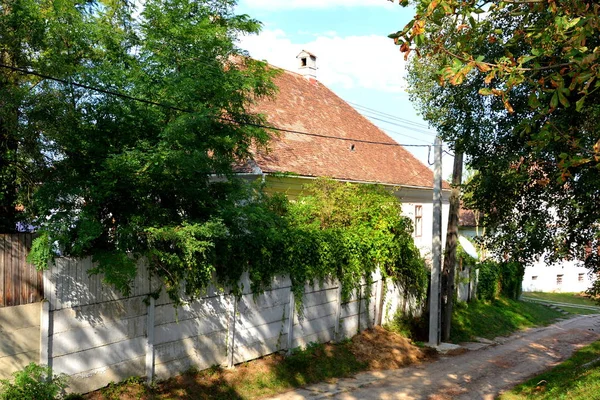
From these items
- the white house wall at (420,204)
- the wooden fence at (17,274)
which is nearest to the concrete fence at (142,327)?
the wooden fence at (17,274)

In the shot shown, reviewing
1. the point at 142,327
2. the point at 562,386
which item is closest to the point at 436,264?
the point at 562,386

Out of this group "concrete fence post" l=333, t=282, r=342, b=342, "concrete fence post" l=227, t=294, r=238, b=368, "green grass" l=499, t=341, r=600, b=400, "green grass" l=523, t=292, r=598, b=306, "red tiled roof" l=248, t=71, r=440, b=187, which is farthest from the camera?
"green grass" l=523, t=292, r=598, b=306

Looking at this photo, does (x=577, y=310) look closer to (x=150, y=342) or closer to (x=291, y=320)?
(x=291, y=320)

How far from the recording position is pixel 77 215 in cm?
858

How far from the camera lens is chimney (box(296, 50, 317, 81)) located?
27.5 metres

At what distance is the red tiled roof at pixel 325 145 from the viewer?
19.6m

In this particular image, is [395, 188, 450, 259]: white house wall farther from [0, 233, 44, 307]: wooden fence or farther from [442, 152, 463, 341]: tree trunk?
[0, 233, 44, 307]: wooden fence

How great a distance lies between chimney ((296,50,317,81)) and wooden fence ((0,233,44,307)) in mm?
20937

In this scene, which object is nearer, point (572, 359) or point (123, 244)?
point (123, 244)

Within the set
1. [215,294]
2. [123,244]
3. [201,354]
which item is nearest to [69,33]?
[123,244]

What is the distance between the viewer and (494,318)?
23734 mm

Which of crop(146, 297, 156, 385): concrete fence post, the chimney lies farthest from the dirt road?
the chimney

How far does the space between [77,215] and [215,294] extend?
3402mm

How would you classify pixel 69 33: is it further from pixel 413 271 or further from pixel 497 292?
pixel 497 292
